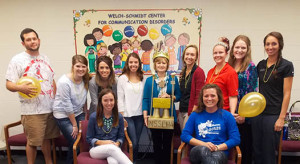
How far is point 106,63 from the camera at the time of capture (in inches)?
94.0

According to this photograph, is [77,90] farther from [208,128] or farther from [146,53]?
[208,128]

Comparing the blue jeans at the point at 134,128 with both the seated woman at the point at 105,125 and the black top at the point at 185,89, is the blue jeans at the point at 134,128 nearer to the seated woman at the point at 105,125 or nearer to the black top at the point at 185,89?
the seated woman at the point at 105,125

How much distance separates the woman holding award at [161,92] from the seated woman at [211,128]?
359 millimetres

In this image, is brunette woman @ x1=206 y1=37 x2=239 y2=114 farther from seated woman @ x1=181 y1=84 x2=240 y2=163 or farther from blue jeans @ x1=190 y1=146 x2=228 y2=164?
blue jeans @ x1=190 y1=146 x2=228 y2=164

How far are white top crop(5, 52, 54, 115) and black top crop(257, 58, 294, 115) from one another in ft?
7.49

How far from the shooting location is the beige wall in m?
3.09

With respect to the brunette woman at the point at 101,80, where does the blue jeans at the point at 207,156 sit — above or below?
below

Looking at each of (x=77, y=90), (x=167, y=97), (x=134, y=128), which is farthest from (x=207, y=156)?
(x=77, y=90)

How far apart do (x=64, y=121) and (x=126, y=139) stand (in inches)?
28.0

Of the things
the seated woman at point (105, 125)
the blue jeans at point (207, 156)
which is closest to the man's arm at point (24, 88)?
the seated woman at point (105, 125)

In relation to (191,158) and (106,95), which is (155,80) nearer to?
(106,95)

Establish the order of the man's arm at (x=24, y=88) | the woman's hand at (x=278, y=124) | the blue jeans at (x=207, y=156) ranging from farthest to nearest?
1. the man's arm at (x=24, y=88)
2. the woman's hand at (x=278, y=124)
3. the blue jeans at (x=207, y=156)

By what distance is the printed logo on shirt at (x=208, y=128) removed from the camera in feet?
→ 6.44

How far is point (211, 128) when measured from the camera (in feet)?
6.48
